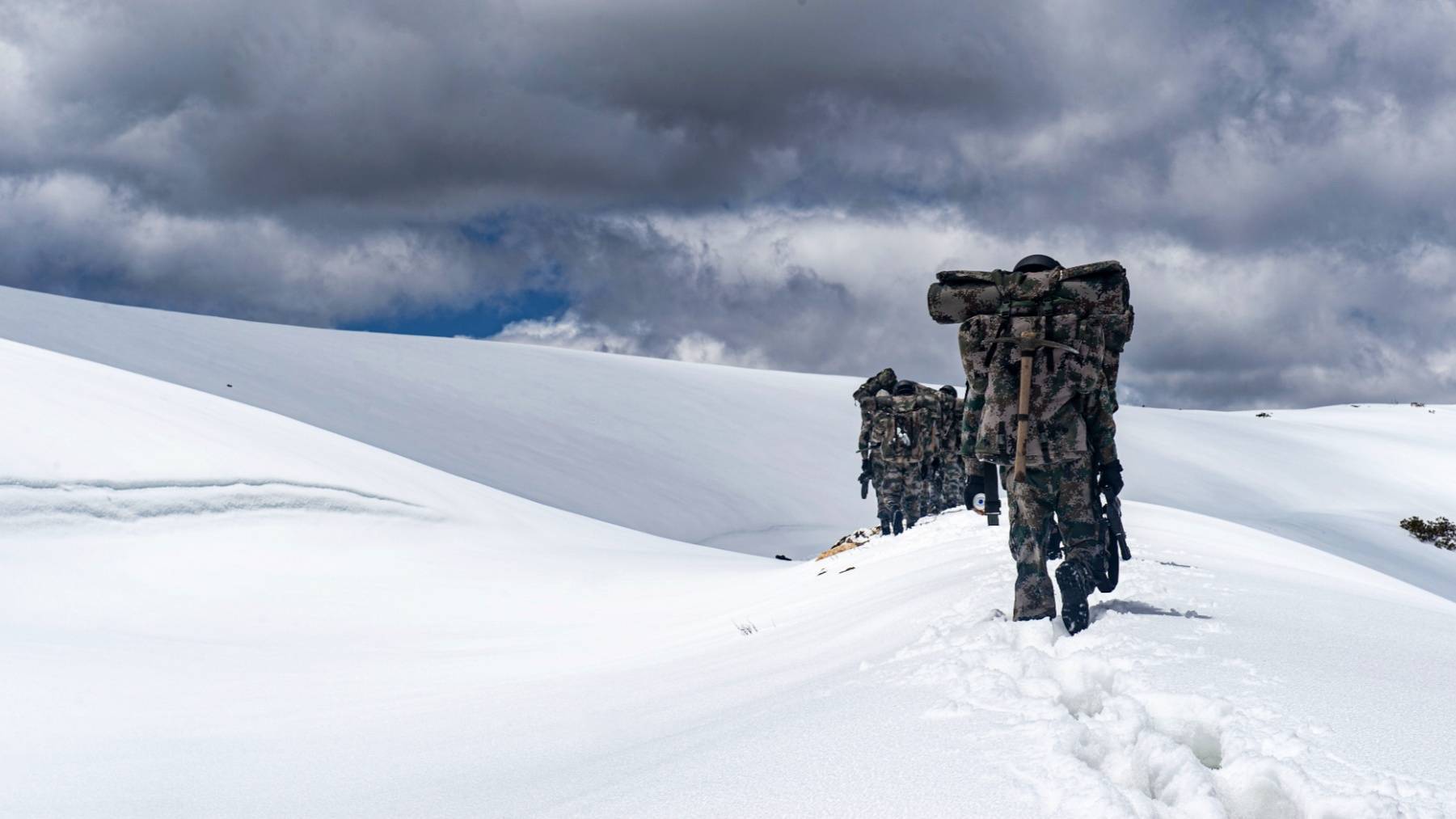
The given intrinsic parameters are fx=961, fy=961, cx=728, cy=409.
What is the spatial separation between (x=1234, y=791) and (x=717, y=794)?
4.11 ft

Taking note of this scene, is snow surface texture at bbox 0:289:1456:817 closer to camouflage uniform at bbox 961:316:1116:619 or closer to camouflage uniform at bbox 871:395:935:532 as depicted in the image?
camouflage uniform at bbox 961:316:1116:619

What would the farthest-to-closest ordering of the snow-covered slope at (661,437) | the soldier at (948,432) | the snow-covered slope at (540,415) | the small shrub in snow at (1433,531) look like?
the small shrub in snow at (1433,531) → the snow-covered slope at (661,437) → the snow-covered slope at (540,415) → the soldier at (948,432)

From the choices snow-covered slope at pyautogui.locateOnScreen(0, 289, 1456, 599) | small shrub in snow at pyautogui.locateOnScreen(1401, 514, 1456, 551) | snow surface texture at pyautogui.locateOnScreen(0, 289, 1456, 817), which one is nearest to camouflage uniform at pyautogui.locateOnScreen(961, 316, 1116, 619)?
snow surface texture at pyautogui.locateOnScreen(0, 289, 1456, 817)

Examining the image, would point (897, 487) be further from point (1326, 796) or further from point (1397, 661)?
point (1326, 796)

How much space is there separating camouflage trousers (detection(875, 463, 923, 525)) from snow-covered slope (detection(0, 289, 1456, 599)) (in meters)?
8.46

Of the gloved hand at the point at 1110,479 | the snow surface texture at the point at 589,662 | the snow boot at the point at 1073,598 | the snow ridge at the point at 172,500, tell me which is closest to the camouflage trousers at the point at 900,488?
the snow surface texture at the point at 589,662

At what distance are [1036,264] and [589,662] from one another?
364 cm

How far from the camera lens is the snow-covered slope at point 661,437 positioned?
24.5 metres

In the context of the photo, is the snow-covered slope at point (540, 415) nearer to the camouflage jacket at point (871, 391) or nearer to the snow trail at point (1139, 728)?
the camouflage jacket at point (871, 391)

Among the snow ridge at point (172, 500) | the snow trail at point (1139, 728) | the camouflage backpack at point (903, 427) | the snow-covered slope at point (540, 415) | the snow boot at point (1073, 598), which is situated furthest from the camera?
the snow-covered slope at point (540, 415)

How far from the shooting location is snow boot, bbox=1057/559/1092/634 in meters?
4.39

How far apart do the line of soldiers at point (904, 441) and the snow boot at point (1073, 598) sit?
11.4m

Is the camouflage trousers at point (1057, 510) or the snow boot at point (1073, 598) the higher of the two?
the camouflage trousers at point (1057, 510)

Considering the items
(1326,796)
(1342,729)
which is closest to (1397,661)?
(1342,729)
